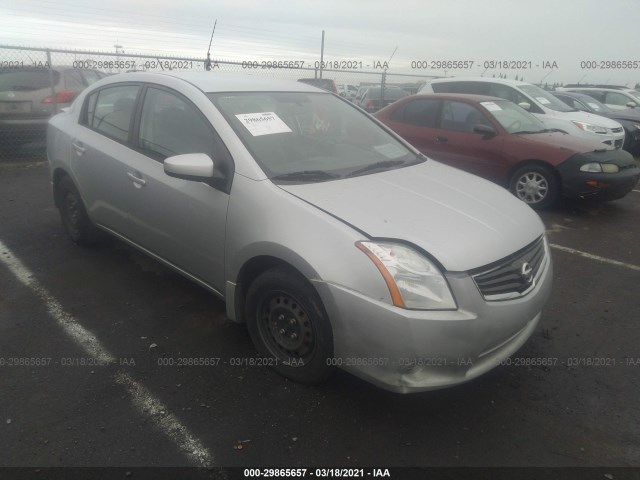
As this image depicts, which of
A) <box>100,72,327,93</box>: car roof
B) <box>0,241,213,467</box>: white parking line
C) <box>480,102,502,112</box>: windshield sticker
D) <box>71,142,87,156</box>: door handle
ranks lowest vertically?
<box>0,241,213,467</box>: white parking line

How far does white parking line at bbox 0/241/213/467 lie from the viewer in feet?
7.38

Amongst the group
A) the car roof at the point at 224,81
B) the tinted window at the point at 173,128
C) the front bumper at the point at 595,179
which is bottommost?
the front bumper at the point at 595,179

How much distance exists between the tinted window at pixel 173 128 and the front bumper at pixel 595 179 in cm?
483

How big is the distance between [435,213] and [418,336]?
739mm

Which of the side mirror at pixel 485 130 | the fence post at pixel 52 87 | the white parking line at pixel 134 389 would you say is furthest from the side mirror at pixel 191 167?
the fence post at pixel 52 87

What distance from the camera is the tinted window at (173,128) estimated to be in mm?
2959

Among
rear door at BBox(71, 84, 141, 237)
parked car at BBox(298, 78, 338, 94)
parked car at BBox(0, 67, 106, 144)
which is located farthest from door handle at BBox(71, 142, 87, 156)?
parked car at BBox(298, 78, 338, 94)

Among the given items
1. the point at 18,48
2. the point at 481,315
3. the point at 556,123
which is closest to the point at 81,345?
the point at 481,315

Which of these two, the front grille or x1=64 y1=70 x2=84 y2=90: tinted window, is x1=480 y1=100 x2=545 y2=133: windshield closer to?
the front grille

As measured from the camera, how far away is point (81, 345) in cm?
302

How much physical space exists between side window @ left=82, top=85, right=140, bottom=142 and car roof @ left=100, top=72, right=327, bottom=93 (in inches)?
4.5

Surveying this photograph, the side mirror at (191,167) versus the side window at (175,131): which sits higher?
the side window at (175,131)

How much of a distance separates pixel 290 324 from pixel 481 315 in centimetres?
101

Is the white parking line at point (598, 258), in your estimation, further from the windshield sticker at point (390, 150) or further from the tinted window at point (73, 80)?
the tinted window at point (73, 80)
